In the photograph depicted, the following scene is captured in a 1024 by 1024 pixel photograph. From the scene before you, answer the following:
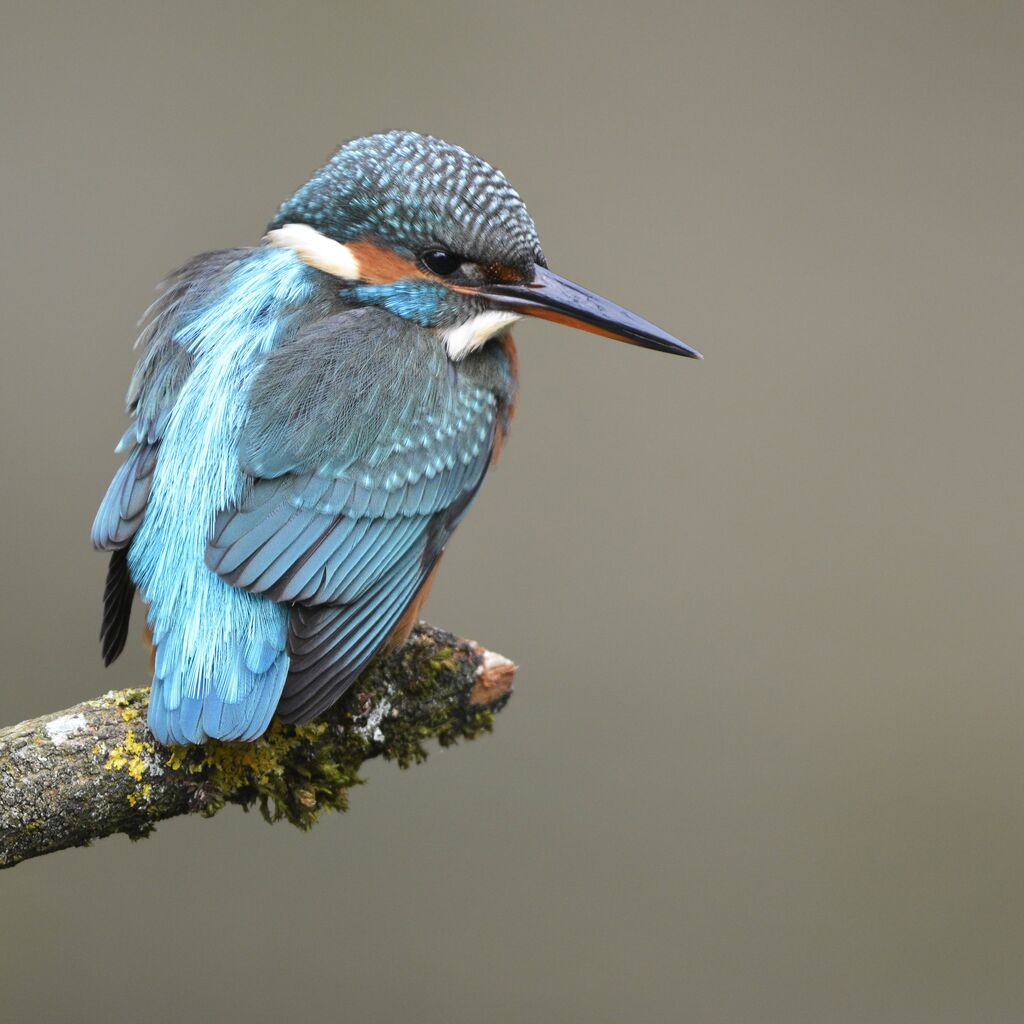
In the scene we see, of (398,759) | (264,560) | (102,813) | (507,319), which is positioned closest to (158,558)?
(264,560)

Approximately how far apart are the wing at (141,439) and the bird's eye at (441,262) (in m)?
0.31

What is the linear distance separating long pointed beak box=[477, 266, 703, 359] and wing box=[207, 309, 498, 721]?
122 mm

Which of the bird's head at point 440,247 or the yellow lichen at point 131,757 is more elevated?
the bird's head at point 440,247

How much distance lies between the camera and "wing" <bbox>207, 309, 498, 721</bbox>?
1.40 m

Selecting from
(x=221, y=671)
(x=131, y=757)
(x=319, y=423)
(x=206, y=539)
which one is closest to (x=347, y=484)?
(x=319, y=423)

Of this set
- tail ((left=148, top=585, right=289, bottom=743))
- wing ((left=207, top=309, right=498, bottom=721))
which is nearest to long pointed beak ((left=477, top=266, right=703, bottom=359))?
wing ((left=207, top=309, right=498, bottom=721))

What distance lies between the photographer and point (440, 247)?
1.64m

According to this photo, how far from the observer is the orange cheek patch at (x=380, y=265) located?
5.42 ft

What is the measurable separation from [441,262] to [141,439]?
1.47ft

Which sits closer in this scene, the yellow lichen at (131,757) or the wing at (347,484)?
the yellow lichen at (131,757)

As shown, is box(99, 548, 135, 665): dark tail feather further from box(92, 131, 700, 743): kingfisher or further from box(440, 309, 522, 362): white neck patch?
box(440, 309, 522, 362): white neck patch

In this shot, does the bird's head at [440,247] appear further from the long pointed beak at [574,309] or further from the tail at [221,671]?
the tail at [221,671]

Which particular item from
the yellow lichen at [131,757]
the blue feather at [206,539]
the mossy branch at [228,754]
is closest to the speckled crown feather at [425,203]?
the blue feather at [206,539]

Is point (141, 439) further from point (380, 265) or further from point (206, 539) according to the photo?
point (380, 265)
